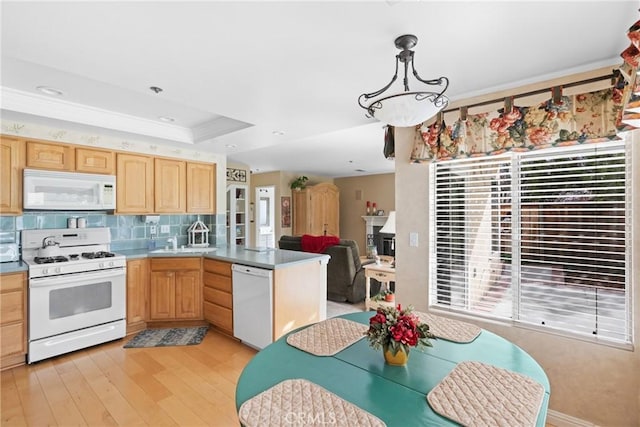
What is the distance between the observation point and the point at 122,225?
12.5 ft

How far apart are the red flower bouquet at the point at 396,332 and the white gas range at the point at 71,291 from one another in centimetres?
304

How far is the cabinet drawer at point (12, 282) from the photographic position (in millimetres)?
2645

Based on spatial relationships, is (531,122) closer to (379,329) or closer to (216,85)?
(379,329)

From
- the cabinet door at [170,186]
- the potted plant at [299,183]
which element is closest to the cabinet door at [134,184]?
the cabinet door at [170,186]

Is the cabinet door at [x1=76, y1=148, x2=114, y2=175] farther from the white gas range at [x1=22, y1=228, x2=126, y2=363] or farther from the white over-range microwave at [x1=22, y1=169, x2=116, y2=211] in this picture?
the white gas range at [x1=22, y1=228, x2=126, y2=363]

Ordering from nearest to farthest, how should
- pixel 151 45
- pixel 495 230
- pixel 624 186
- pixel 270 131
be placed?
1. pixel 151 45
2. pixel 624 186
3. pixel 495 230
4. pixel 270 131

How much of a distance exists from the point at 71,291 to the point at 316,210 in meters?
5.37

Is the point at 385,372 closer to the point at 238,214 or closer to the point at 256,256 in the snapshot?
the point at 256,256

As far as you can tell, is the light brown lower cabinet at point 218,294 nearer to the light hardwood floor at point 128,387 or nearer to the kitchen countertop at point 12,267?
the light hardwood floor at point 128,387

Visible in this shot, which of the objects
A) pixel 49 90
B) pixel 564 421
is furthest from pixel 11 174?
pixel 564 421

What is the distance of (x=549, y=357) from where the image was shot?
2.01m

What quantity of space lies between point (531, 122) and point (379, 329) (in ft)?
5.48

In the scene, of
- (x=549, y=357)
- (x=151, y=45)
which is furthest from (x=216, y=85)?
(x=549, y=357)

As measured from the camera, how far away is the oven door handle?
9.12ft
